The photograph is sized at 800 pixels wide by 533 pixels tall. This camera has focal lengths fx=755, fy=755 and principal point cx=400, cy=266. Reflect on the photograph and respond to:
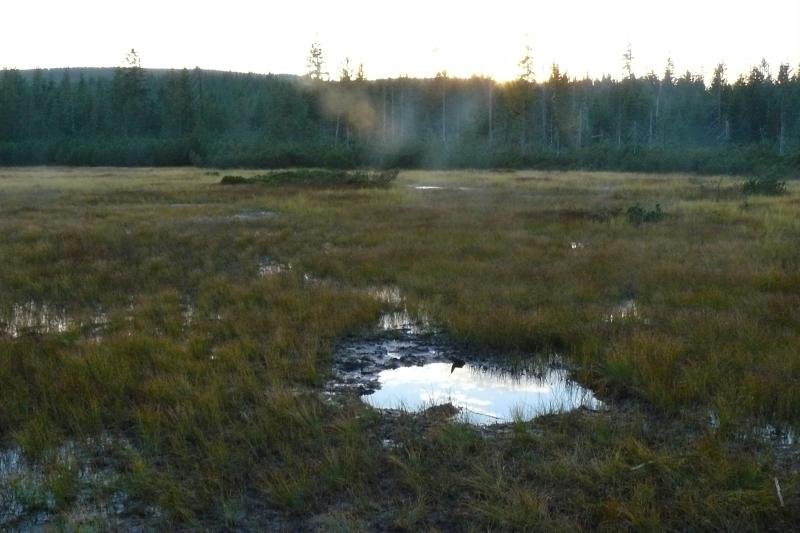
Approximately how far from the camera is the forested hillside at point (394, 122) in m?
59.2

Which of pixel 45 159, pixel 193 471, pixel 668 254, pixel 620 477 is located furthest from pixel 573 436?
pixel 45 159

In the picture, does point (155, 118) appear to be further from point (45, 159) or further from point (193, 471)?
point (193, 471)

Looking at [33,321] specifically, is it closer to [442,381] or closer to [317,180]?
[442,381]

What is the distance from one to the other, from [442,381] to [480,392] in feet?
1.61

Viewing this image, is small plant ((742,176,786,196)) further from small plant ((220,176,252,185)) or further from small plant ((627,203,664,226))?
small plant ((220,176,252,185))

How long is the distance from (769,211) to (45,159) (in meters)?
62.9

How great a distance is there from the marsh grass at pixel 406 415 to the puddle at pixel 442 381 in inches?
9.6

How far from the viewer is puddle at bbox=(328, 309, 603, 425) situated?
21.2 feet

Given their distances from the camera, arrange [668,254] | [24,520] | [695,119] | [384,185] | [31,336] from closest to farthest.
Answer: [24,520] → [31,336] → [668,254] → [384,185] → [695,119]

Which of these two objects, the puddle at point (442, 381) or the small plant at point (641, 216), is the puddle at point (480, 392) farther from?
the small plant at point (641, 216)

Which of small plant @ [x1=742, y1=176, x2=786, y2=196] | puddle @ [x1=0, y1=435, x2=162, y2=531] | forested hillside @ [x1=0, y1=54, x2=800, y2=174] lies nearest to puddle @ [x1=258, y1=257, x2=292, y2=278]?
puddle @ [x1=0, y1=435, x2=162, y2=531]

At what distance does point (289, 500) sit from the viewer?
470cm

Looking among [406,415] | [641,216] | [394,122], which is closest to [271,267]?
[406,415]

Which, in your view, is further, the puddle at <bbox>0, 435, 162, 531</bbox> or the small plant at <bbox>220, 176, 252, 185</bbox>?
the small plant at <bbox>220, 176, 252, 185</bbox>
